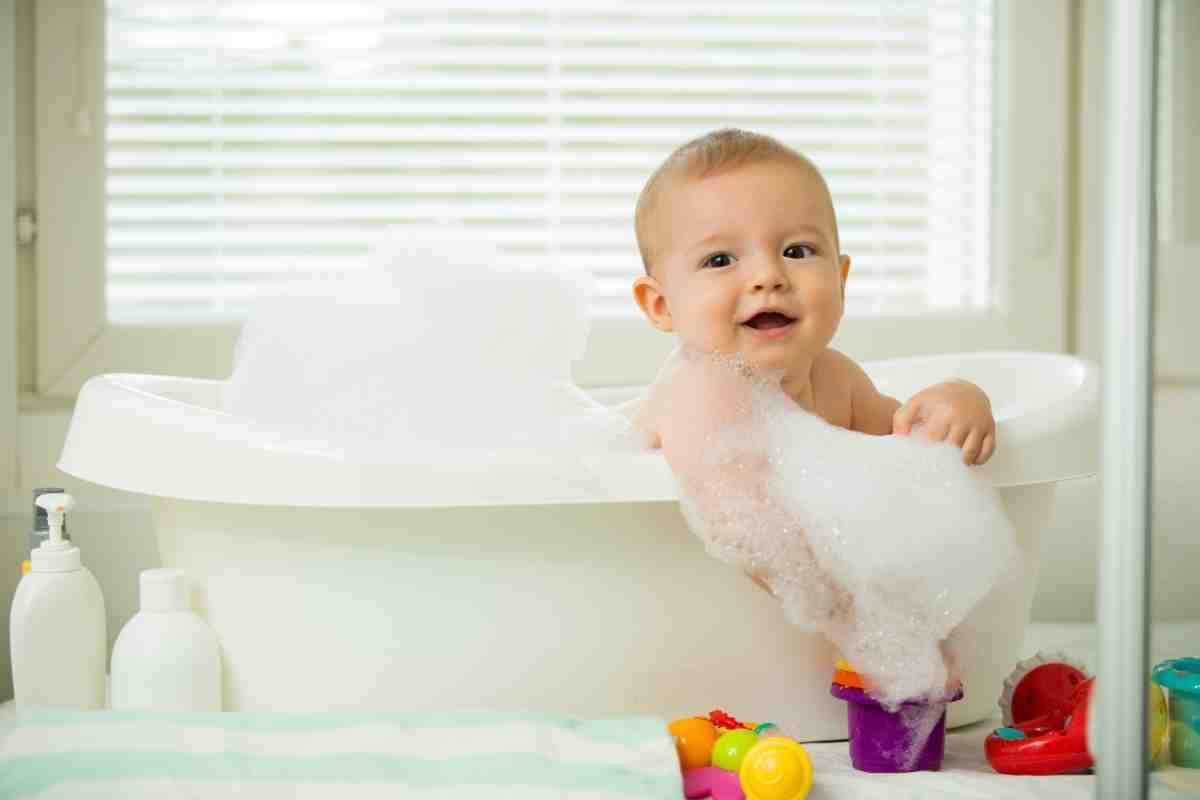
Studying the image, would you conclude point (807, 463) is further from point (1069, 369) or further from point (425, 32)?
point (425, 32)

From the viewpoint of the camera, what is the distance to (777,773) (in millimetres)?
1195

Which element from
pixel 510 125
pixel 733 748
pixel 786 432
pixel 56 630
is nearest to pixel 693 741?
pixel 733 748

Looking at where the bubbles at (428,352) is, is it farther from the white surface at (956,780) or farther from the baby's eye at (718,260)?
the white surface at (956,780)

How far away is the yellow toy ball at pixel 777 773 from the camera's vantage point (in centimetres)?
119

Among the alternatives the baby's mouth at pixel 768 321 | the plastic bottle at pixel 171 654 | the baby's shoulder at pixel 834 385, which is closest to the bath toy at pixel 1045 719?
the baby's shoulder at pixel 834 385

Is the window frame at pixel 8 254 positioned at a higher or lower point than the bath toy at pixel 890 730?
higher

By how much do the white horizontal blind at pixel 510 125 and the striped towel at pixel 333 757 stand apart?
111cm

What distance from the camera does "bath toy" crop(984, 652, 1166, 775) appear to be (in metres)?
1.33

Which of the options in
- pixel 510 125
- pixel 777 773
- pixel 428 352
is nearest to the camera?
pixel 777 773

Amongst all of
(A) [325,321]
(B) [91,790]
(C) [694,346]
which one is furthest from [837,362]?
(B) [91,790]

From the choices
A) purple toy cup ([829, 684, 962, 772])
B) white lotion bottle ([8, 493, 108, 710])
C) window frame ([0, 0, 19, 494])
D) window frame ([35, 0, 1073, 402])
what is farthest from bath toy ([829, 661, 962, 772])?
window frame ([0, 0, 19, 494])

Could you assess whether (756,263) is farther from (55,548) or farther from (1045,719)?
(55,548)

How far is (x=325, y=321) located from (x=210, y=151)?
0.75 metres

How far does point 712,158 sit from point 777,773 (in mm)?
600
